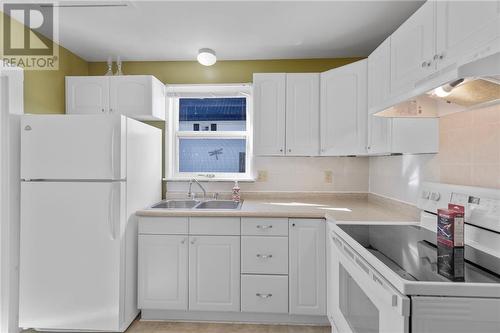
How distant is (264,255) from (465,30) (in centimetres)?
175

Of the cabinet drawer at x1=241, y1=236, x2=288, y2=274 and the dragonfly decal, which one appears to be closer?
the cabinet drawer at x1=241, y1=236, x2=288, y2=274

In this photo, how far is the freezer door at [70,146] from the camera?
76.5 inches

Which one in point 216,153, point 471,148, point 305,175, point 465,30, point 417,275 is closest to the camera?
point 417,275

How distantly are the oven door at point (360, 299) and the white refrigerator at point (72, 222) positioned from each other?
1.48 meters

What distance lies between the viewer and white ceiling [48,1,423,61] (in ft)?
→ 6.33

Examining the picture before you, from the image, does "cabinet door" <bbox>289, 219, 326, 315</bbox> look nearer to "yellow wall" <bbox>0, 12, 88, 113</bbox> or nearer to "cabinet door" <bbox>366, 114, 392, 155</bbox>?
"cabinet door" <bbox>366, 114, 392, 155</bbox>

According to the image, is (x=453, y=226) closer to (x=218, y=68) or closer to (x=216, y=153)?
(x=216, y=153)

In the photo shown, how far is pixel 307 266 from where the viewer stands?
2094 mm

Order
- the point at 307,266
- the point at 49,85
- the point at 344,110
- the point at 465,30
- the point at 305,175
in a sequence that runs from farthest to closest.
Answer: the point at 305,175 < the point at 49,85 < the point at 344,110 < the point at 307,266 < the point at 465,30

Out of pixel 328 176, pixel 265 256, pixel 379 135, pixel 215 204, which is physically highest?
pixel 379 135

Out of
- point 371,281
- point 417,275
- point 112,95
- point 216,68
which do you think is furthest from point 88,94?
point 417,275

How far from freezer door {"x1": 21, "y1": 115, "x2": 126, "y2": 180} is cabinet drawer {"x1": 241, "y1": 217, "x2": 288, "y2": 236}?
1.01m

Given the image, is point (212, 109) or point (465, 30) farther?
point (212, 109)

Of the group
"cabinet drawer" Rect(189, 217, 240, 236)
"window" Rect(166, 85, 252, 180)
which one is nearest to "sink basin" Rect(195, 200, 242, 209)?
"window" Rect(166, 85, 252, 180)
